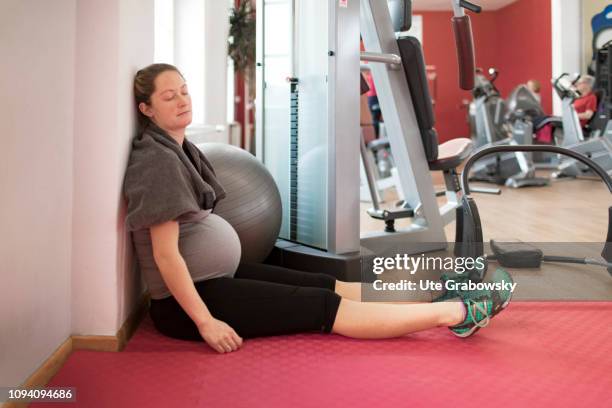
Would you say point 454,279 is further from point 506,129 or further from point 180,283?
point 506,129

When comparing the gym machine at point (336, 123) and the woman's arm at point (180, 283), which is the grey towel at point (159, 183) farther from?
the gym machine at point (336, 123)

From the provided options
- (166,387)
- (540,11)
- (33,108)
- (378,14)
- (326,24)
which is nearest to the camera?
(33,108)

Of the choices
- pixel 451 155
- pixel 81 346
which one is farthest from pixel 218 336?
pixel 451 155

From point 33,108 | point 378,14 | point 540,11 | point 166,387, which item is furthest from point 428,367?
point 540,11

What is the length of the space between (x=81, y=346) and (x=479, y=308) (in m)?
1.17

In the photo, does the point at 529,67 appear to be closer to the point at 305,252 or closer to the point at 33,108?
the point at 305,252

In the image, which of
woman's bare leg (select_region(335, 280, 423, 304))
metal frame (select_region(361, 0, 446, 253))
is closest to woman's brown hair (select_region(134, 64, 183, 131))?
woman's bare leg (select_region(335, 280, 423, 304))

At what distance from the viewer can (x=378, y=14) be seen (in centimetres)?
307

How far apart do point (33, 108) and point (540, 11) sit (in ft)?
33.0

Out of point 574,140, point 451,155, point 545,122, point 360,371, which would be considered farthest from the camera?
point 545,122

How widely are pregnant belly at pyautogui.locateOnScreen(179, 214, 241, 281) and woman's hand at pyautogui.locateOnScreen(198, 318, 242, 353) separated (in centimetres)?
16

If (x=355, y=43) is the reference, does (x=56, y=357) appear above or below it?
below

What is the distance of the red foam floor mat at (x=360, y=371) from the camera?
4.68 feet

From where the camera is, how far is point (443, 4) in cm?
1099
